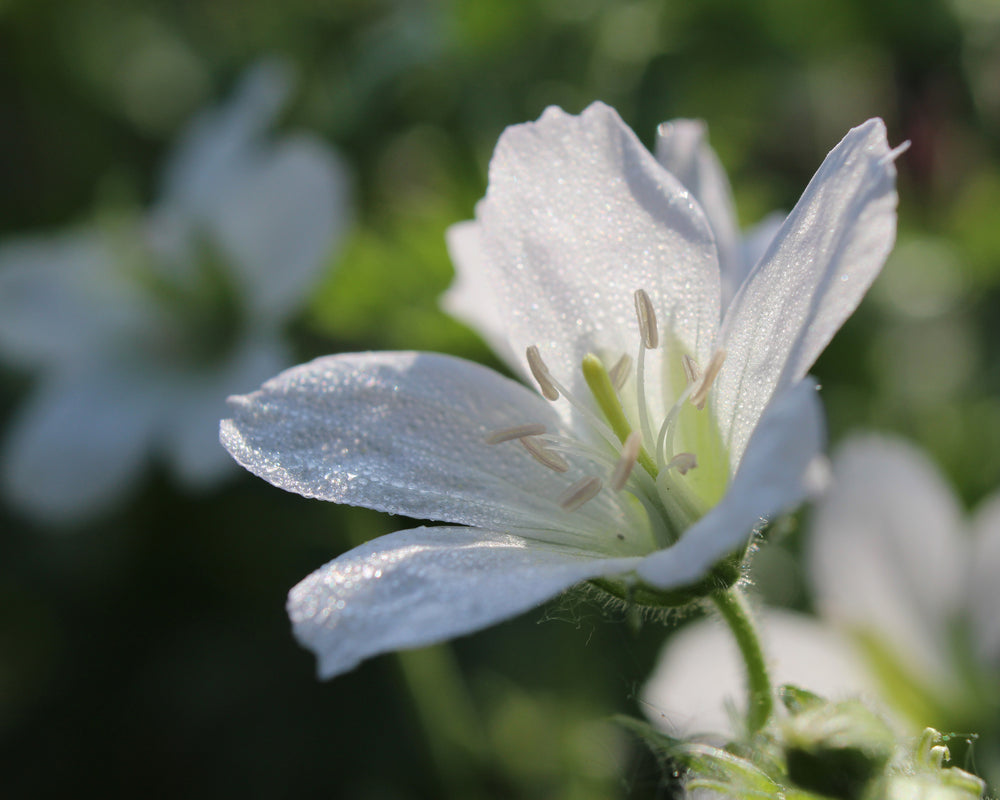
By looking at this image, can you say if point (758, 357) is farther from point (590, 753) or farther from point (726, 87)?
point (726, 87)

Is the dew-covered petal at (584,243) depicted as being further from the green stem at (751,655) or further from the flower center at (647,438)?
the green stem at (751,655)

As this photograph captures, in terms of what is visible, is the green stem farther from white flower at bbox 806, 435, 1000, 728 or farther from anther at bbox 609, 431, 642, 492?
white flower at bbox 806, 435, 1000, 728

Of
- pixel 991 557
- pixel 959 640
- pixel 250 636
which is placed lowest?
pixel 959 640

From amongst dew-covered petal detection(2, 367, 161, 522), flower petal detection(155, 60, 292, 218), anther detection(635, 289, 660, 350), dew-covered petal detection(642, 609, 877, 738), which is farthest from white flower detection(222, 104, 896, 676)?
dew-covered petal detection(2, 367, 161, 522)

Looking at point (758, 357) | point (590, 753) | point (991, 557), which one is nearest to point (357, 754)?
point (590, 753)

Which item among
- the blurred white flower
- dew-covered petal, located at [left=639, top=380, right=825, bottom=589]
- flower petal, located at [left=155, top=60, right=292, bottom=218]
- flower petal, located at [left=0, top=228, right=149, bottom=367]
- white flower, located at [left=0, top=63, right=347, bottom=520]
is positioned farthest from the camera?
flower petal, located at [left=0, top=228, right=149, bottom=367]
